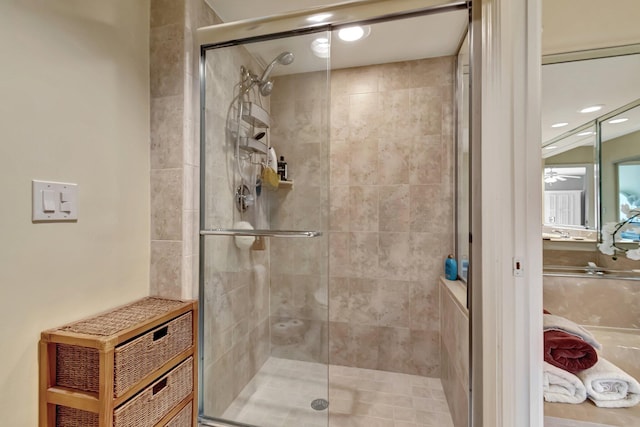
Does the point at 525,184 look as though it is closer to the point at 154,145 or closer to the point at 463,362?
the point at 463,362

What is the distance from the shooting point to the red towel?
3.65 feet

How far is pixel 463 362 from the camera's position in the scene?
1.25 meters

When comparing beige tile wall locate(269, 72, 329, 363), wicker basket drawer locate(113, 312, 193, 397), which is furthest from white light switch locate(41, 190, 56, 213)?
beige tile wall locate(269, 72, 329, 363)

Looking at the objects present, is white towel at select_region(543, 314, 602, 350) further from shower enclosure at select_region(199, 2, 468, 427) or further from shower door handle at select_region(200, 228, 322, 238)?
shower door handle at select_region(200, 228, 322, 238)

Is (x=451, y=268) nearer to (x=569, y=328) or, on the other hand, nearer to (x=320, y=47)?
(x=569, y=328)

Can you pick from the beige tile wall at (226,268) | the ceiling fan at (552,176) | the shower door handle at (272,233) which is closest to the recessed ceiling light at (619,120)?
the ceiling fan at (552,176)

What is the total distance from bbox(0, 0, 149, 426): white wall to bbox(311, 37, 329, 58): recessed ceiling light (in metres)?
0.81

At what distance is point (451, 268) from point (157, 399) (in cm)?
176

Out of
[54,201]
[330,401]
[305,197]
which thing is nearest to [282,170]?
[305,197]

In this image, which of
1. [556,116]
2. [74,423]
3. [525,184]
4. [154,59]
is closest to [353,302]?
[525,184]

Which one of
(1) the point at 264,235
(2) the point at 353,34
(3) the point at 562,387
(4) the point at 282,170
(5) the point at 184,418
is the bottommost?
(5) the point at 184,418

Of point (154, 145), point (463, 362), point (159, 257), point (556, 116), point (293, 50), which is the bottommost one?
point (463, 362)

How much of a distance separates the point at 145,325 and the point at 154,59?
3.95 ft

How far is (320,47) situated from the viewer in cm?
142
